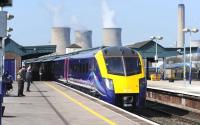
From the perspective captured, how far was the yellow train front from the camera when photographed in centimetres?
2422

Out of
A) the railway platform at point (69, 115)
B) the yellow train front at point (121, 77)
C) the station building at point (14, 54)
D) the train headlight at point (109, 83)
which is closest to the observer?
the railway platform at point (69, 115)

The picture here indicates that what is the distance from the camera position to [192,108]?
30.0 metres

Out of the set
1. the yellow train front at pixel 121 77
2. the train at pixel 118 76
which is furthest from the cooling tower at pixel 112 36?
the yellow train front at pixel 121 77

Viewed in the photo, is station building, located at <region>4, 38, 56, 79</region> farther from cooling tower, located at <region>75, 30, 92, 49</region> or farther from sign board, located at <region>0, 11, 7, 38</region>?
sign board, located at <region>0, 11, 7, 38</region>

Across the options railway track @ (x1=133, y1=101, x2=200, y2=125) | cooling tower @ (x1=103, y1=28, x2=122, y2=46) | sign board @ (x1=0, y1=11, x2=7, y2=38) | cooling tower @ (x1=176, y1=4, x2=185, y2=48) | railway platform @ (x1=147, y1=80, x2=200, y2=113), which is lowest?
railway track @ (x1=133, y1=101, x2=200, y2=125)

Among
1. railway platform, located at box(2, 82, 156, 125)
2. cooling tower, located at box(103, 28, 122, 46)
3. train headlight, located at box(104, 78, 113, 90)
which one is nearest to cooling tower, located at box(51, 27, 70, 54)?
cooling tower, located at box(103, 28, 122, 46)

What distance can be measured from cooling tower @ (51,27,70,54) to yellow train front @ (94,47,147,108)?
7482 cm

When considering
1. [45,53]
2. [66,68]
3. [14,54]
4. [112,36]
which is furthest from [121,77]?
[45,53]

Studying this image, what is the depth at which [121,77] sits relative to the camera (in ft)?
80.6

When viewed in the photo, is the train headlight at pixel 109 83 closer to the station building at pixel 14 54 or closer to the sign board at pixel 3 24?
the sign board at pixel 3 24

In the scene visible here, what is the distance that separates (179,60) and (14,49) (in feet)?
112

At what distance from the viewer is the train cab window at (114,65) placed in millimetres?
25025

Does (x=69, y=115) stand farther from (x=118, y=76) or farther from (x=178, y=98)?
(x=178, y=98)

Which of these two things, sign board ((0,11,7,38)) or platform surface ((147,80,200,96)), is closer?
sign board ((0,11,7,38))
